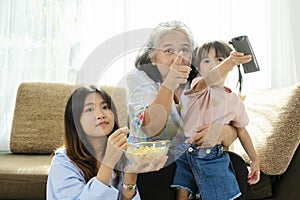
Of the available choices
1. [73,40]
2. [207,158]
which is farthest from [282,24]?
[207,158]

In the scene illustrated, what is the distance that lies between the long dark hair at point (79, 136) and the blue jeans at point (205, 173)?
25 centimetres

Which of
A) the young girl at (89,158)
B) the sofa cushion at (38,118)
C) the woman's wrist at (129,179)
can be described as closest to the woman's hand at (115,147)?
the young girl at (89,158)

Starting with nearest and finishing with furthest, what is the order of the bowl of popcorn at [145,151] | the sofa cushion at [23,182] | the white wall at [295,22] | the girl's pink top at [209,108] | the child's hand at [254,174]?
the bowl of popcorn at [145,151] < the girl's pink top at [209,108] < the child's hand at [254,174] < the sofa cushion at [23,182] < the white wall at [295,22]

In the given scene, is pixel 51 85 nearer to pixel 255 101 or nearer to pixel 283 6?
pixel 255 101

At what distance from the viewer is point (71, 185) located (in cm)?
127

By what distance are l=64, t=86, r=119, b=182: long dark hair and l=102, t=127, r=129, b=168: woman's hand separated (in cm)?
16

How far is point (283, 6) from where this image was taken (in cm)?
274

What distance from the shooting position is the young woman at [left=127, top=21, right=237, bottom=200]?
47.4 inches

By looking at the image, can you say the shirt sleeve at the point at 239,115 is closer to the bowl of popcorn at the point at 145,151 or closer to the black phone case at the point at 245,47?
the black phone case at the point at 245,47

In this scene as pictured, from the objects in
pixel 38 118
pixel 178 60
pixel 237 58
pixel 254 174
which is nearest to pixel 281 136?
pixel 254 174

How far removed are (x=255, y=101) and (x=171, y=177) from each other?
92cm

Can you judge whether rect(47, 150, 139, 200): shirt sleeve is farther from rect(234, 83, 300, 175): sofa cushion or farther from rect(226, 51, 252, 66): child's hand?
rect(234, 83, 300, 175): sofa cushion

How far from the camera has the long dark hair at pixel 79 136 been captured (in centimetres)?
133

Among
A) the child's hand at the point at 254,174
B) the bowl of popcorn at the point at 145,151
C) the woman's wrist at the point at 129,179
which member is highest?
the bowl of popcorn at the point at 145,151
